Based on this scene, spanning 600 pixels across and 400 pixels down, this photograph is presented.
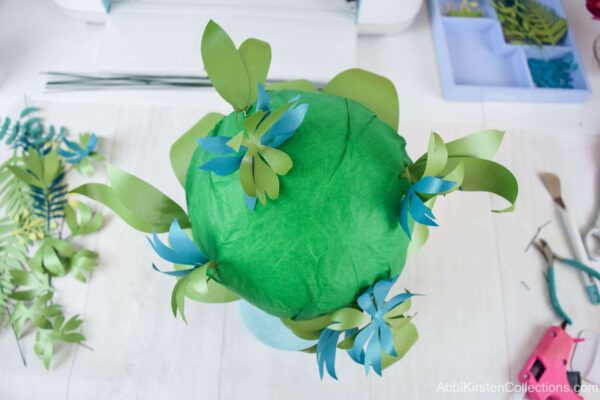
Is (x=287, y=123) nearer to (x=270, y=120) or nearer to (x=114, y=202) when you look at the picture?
(x=270, y=120)

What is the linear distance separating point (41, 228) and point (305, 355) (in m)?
0.41

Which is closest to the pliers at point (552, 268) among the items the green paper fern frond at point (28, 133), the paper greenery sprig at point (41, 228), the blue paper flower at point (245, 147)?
the blue paper flower at point (245, 147)

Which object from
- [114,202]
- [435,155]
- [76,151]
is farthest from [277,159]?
[76,151]

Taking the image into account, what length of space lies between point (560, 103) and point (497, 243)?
0.96 feet

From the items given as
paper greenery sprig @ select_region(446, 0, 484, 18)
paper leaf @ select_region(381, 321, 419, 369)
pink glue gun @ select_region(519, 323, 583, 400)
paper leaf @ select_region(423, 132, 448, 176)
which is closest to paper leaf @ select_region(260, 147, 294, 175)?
paper leaf @ select_region(423, 132, 448, 176)

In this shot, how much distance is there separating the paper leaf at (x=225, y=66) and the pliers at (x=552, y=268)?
0.53m

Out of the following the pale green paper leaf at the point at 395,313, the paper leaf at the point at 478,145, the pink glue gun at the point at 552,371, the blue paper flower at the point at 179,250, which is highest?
the paper leaf at the point at 478,145

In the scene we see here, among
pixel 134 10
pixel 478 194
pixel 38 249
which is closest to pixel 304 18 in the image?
pixel 134 10

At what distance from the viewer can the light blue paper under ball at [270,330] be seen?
593 millimetres

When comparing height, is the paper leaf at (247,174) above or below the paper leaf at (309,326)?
above

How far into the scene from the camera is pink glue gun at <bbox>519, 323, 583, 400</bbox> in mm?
621

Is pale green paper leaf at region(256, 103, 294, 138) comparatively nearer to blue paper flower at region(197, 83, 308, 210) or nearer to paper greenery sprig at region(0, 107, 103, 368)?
blue paper flower at region(197, 83, 308, 210)

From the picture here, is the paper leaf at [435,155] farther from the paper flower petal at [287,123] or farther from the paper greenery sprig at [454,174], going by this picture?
the paper flower petal at [287,123]

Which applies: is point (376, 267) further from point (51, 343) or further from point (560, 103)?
point (560, 103)
